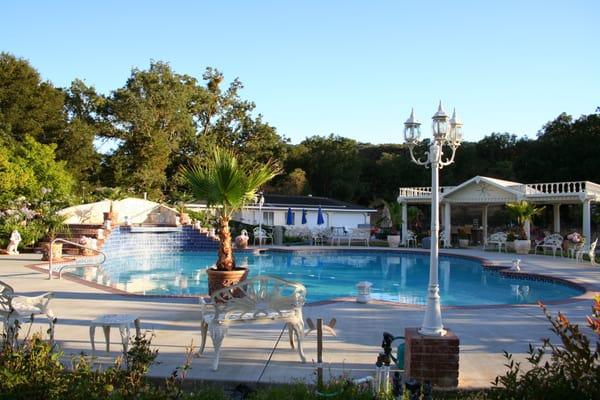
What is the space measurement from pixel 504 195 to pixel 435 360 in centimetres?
2271

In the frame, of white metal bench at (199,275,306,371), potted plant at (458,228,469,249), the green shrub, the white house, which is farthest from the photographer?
the white house

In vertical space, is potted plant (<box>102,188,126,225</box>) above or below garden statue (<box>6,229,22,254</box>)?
above

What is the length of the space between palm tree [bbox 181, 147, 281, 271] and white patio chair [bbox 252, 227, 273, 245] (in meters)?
16.1

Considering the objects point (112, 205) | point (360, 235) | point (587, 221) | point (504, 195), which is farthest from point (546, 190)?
point (112, 205)

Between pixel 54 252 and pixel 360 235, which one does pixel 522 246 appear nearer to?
pixel 360 235

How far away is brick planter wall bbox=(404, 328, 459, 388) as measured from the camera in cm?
476

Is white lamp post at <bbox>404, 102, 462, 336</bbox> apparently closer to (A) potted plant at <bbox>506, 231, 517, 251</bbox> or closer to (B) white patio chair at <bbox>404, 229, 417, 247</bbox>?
(A) potted plant at <bbox>506, 231, 517, 251</bbox>

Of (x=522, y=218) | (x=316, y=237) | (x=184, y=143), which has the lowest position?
(x=316, y=237)

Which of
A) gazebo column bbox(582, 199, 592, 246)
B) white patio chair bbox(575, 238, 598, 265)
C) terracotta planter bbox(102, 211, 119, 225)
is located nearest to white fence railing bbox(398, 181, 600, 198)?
gazebo column bbox(582, 199, 592, 246)

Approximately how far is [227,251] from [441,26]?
30.1 ft

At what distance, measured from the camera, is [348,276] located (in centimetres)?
1706

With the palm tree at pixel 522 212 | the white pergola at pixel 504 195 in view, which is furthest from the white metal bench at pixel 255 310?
the white pergola at pixel 504 195

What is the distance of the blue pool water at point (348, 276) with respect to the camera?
13148mm

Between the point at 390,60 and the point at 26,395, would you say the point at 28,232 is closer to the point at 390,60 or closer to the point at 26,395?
the point at 390,60
